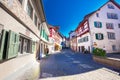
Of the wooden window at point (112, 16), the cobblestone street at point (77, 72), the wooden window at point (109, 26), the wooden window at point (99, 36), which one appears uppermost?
the wooden window at point (112, 16)

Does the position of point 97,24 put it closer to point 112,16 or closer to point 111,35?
point 111,35

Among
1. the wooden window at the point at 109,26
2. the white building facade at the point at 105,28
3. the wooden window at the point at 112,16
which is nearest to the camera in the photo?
the white building facade at the point at 105,28

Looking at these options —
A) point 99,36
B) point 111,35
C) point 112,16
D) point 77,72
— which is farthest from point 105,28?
point 77,72

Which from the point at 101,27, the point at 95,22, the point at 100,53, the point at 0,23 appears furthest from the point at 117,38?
the point at 0,23

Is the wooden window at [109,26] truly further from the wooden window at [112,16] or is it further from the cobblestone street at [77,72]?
the cobblestone street at [77,72]

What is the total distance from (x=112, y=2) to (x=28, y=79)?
25782 millimetres

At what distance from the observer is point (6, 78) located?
351 centimetres

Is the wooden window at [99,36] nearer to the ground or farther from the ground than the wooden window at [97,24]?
nearer to the ground

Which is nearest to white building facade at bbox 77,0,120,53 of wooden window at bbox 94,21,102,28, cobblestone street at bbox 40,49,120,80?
wooden window at bbox 94,21,102,28

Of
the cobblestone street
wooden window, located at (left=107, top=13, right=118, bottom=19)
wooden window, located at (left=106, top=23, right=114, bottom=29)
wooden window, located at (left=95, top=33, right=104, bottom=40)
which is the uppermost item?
wooden window, located at (left=107, top=13, right=118, bottom=19)

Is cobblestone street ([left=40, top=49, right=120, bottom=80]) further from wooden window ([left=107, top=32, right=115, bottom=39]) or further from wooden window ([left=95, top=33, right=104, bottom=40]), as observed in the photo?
wooden window ([left=107, top=32, right=115, bottom=39])

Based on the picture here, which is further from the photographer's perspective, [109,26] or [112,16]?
Answer: [112,16]

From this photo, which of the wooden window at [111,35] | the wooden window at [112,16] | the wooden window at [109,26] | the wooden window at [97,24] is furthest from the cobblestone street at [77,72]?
the wooden window at [112,16]

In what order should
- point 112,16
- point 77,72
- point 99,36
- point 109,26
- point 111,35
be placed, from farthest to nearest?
point 112,16
point 109,26
point 111,35
point 99,36
point 77,72
